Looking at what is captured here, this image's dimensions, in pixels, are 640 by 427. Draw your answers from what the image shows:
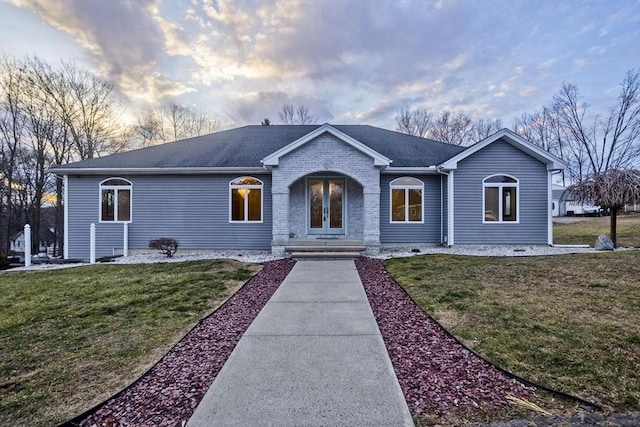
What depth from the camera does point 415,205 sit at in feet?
40.4

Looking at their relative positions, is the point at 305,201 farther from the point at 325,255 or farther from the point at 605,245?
the point at 605,245

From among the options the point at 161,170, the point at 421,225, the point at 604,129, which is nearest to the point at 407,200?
the point at 421,225

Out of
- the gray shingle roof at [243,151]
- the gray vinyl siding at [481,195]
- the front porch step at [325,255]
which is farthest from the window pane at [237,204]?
the gray vinyl siding at [481,195]

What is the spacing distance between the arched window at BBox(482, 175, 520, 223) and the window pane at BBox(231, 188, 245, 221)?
30.8 feet

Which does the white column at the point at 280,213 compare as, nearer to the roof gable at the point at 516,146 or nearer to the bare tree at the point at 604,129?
the roof gable at the point at 516,146

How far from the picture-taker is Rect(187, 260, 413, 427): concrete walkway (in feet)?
7.57

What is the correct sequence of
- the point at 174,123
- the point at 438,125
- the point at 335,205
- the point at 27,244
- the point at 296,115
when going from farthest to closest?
the point at 438,125 → the point at 174,123 → the point at 296,115 → the point at 335,205 → the point at 27,244

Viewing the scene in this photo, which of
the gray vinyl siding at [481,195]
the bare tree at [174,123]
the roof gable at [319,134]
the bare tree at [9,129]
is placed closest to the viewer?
the roof gable at [319,134]

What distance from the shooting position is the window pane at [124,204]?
39.9ft

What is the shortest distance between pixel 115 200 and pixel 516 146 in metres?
15.8

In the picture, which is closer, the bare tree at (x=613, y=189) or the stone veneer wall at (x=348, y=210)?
the bare tree at (x=613, y=189)

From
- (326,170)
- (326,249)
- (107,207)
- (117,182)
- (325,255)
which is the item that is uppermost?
(326,170)

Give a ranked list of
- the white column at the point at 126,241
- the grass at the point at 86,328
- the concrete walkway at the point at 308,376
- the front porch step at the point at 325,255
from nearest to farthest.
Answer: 1. the concrete walkway at the point at 308,376
2. the grass at the point at 86,328
3. the front porch step at the point at 325,255
4. the white column at the point at 126,241

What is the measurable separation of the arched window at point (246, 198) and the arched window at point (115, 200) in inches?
162
